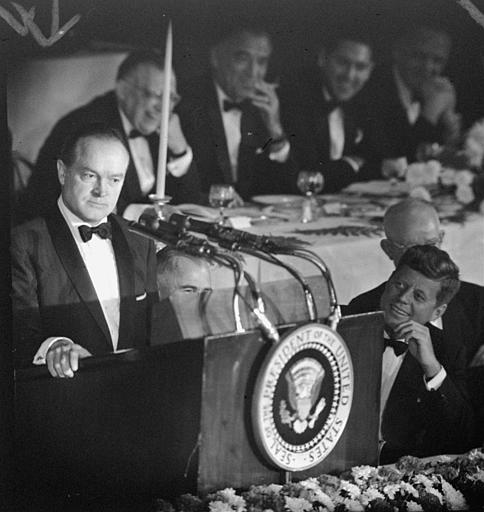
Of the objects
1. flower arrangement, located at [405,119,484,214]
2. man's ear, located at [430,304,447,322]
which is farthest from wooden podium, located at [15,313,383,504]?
flower arrangement, located at [405,119,484,214]

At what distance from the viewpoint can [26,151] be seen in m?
2.42

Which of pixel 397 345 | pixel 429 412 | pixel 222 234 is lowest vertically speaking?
pixel 429 412

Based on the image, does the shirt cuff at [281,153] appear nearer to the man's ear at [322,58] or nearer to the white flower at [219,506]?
the man's ear at [322,58]

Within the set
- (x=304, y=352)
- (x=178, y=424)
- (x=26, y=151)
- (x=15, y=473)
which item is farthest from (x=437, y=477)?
(x=26, y=151)

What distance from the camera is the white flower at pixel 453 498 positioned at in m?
2.87

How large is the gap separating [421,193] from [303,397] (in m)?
0.78

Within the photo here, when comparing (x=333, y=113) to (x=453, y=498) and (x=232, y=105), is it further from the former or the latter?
(x=453, y=498)

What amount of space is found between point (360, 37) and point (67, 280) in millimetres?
1131

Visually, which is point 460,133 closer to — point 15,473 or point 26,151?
point 26,151

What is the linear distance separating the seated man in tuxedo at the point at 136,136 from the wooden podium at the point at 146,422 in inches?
17.4

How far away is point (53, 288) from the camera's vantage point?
2490 millimetres

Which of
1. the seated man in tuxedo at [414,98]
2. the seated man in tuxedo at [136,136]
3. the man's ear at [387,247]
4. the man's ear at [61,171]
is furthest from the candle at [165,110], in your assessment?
the man's ear at [387,247]

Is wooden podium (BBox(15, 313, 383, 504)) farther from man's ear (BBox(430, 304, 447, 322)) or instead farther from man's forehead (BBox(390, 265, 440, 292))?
man's ear (BBox(430, 304, 447, 322))

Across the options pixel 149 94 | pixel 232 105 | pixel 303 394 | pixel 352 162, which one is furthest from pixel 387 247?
pixel 149 94
